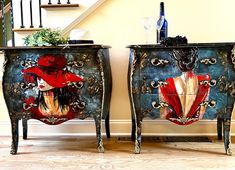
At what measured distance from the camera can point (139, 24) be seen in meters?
2.65

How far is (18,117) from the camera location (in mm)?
2250

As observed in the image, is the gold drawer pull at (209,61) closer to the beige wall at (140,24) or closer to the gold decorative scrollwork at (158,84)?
the gold decorative scrollwork at (158,84)

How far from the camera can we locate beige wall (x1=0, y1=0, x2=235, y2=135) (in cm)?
259

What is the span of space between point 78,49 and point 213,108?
1058 mm

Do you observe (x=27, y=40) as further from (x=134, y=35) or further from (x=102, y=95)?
(x=134, y=35)

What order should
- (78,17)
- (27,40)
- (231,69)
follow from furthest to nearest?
(78,17) < (27,40) < (231,69)

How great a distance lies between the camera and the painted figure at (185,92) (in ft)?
7.01

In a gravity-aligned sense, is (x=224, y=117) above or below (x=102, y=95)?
below

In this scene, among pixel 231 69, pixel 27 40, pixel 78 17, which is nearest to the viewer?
pixel 231 69

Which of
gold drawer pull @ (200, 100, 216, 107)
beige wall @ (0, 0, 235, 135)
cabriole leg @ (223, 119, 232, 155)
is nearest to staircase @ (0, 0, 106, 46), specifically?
beige wall @ (0, 0, 235, 135)

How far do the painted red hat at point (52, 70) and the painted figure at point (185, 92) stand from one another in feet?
2.29

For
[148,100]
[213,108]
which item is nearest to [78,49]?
[148,100]

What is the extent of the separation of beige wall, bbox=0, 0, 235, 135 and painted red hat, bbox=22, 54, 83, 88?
490mm

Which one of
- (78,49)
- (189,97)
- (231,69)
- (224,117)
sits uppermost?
(78,49)
